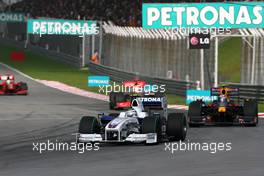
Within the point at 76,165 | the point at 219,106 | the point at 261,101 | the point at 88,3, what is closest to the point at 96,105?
the point at 261,101

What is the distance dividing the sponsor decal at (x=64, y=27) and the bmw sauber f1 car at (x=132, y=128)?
43.3m

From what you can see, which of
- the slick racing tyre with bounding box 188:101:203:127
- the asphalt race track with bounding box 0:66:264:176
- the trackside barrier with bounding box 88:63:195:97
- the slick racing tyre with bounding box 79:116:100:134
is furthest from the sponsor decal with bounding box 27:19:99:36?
the slick racing tyre with bounding box 79:116:100:134

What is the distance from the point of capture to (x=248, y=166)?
48.9 feet

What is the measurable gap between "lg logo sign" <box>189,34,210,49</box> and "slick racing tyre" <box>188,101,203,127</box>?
10.9 metres

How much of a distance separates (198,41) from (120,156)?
60.5 ft

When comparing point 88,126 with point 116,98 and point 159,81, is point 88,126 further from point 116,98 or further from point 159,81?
point 159,81

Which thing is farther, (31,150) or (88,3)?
(88,3)

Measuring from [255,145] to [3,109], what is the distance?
14077 millimetres

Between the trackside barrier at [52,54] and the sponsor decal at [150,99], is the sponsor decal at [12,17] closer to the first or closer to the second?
the trackside barrier at [52,54]

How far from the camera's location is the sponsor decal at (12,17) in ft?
318

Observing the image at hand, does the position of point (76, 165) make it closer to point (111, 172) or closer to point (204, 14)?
point (111, 172)

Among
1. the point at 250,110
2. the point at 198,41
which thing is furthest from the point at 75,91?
the point at 250,110

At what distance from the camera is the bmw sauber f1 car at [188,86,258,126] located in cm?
2364

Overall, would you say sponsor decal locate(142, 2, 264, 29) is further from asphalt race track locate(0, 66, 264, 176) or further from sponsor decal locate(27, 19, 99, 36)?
sponsor decal locate(27, 19, 99, 36)
